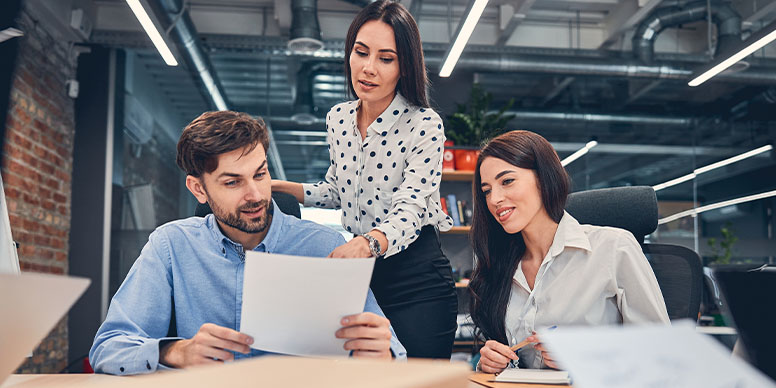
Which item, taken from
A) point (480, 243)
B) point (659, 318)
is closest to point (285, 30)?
point (480, 243)

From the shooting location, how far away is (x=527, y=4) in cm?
589

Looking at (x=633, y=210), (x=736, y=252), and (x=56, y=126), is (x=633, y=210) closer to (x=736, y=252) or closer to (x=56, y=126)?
(x=56, y=126)

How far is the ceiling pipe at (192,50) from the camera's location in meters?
4.93

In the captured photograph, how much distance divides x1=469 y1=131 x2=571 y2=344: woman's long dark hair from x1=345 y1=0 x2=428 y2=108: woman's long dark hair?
0.35m

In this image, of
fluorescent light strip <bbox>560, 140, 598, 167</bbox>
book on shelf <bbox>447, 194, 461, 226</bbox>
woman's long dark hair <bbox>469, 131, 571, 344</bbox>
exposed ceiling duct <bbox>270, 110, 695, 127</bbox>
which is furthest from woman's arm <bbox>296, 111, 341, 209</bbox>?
fluorescent light strip <bbox>560, 140, 598, 167</bbox>

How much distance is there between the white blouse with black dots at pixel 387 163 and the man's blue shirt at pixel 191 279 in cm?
25

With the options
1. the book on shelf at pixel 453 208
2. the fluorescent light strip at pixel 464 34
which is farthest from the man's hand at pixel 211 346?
the book on shelf at pixel 453 208

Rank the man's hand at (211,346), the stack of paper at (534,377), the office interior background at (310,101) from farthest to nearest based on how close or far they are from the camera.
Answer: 1. the office interior background at (310,101)
2. the stack of paper at (534,377)
3. the man's hand at (211,346)

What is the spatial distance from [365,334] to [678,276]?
1.22m

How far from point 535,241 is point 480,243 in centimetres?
17

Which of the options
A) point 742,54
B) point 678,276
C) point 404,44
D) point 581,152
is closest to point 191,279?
point 404,44

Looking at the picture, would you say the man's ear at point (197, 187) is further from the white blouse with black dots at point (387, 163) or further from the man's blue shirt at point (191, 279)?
the white blouse with black dots at point (387, 163)

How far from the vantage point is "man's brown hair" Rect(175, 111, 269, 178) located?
1.45 metres

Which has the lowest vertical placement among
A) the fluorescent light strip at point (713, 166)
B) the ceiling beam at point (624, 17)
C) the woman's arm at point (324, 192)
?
the woman's arm at point (324, 192)
